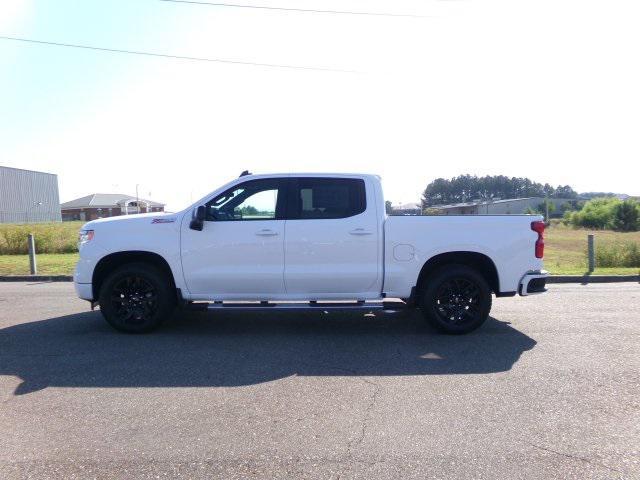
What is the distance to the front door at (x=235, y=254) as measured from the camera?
21.4 ft

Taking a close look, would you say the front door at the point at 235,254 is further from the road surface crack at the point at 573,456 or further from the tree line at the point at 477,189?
the tree line at the point at 477,189

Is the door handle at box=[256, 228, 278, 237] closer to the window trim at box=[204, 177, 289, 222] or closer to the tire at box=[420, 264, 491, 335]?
the window trim at box=[204, 177, 289, 222]

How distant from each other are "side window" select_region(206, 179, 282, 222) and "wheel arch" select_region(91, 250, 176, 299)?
0.91m

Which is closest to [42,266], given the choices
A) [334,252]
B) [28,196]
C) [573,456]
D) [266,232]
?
[266,232]

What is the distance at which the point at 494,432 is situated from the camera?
3768 millimetres

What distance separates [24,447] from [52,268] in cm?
1230

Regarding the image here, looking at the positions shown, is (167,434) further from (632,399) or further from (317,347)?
(632,399)

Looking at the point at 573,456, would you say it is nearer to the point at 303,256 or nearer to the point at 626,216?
the point at 303,256

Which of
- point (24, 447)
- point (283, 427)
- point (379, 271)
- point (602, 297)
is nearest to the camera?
point (24, 447)

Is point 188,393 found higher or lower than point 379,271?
lower

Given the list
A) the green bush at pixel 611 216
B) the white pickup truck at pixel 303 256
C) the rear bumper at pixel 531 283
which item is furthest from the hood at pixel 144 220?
the green bush at pixel 611 216

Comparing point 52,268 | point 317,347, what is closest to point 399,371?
point 317,347

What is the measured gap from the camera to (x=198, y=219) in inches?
255

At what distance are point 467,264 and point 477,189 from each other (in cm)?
8936
